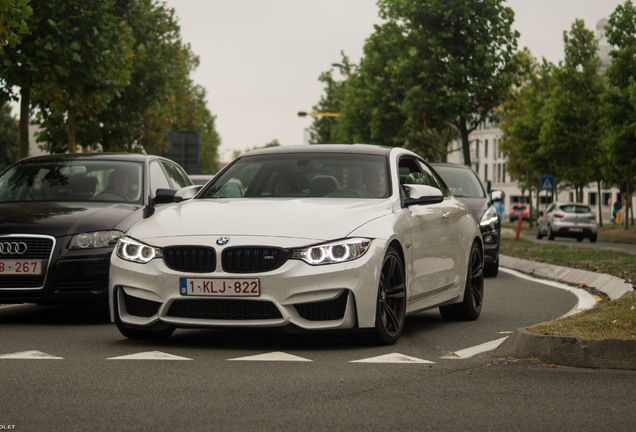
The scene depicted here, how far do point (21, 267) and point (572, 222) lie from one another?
34759mm

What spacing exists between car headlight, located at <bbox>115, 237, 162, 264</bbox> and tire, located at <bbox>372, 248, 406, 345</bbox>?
5.07 feet

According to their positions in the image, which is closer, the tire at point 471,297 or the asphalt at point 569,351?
the asphalt at point 569,351

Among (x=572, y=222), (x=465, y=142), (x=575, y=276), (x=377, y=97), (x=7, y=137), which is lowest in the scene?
(x=572, y=222)

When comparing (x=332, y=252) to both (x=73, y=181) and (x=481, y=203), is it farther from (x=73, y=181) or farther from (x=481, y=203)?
(x=481, y=203)

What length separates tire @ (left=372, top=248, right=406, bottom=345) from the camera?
7.94m

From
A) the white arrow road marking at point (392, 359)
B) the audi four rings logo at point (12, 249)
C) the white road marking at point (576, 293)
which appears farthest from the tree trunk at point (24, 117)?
the white arrow road marking at point (392, 359)

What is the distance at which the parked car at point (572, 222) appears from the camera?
41.7m

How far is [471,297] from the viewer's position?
1030cm

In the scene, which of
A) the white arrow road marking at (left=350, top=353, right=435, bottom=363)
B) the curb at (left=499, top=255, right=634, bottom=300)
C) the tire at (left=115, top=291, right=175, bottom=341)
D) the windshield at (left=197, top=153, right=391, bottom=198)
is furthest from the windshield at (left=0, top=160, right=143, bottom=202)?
the curb at (left=499, top=255, right=634, bottom=300)

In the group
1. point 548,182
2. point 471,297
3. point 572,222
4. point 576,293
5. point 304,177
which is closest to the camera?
point 304,177

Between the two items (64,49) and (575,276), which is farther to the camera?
(64,49)

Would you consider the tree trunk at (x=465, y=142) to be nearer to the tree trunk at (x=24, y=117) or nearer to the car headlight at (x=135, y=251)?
the tree trunk at (x=24, y=117)

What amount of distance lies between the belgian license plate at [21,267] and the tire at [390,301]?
321 centimetres

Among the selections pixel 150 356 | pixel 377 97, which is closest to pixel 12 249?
pixel 150 356
